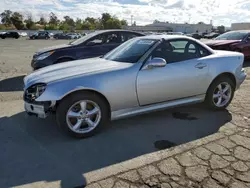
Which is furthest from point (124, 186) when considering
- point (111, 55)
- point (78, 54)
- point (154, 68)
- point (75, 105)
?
point (78, 54)

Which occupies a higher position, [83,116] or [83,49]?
[83,49]

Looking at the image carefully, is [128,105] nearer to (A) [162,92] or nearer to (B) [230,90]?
(A) [162,92]

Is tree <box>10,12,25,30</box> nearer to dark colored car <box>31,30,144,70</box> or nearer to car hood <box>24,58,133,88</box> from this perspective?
dark colored car <box>31,30,144,70</box>

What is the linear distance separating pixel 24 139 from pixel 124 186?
192cm

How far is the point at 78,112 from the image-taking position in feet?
12.3

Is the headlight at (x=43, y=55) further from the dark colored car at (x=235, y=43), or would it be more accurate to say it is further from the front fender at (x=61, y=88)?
the dark colored car at (x=235, y=43)

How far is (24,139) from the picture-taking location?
3783mm

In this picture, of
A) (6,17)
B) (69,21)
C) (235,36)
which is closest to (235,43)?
(235,36)

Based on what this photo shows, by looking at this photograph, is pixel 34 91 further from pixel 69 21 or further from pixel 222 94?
pixel 69 21

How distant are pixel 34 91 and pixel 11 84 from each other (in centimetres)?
401

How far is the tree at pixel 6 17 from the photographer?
100562 mm

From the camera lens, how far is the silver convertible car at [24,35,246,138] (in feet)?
11.9

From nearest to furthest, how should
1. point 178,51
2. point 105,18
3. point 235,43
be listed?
1. point 178,51
2. point 235,43
3. point 105,18

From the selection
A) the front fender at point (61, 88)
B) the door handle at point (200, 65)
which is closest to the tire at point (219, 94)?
the door handle at point (200, 65)
